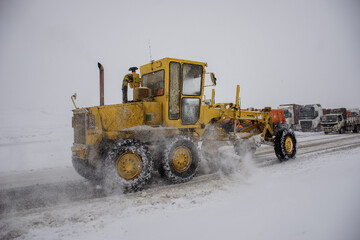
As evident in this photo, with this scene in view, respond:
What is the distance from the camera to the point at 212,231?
271 cm

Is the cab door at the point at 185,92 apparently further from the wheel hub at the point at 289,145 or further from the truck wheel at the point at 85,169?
the wheel hub at the point at 289,145

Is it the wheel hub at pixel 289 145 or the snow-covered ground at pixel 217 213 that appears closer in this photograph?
the snow-covered ground at pixel 217 213

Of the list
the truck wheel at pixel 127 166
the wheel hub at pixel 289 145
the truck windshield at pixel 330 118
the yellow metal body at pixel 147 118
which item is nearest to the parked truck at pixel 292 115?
the truck windshield at pixel 330 118

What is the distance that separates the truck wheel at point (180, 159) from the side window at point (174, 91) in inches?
26.0

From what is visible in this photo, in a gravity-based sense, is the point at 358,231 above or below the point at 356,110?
below

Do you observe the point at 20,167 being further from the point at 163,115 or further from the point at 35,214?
the point at 163,115

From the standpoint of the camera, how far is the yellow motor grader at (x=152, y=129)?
14.5ft

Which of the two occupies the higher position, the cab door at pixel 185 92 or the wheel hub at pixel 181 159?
the cab door at pixel 185 92

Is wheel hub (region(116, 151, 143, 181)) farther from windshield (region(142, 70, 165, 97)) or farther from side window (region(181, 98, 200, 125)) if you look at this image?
windshield (region(142, 70, 165, 97))

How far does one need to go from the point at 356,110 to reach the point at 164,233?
3506 centimetres

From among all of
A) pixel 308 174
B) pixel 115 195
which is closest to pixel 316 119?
pixel 308 174

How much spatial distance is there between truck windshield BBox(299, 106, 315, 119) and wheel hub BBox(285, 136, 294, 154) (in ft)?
55.7

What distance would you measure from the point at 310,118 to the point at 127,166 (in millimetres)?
22165

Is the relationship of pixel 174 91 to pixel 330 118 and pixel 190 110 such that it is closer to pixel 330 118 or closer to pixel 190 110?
pixel 190 110
